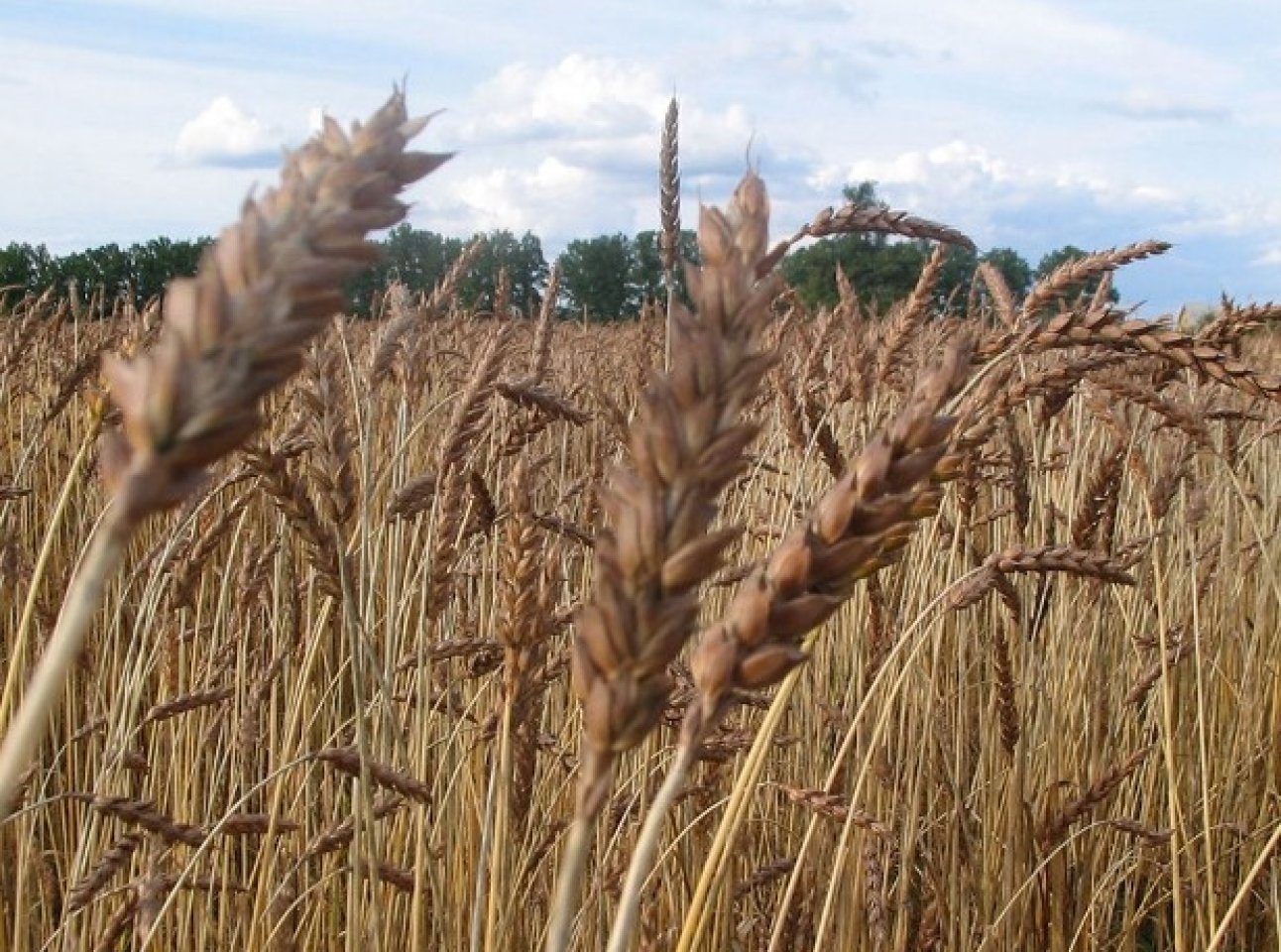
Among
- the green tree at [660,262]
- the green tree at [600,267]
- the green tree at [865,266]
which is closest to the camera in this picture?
the green tree at [660,262]

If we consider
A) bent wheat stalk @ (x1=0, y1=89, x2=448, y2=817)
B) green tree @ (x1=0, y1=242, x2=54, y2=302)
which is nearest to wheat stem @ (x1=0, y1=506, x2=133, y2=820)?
bent wheat stalk @ (x1=0, y1=89, x2=448, y2=817)

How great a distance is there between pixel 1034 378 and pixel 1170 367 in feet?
1.96

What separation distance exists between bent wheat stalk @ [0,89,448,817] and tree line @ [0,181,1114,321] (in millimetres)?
54

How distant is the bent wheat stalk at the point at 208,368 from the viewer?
0.45 meters

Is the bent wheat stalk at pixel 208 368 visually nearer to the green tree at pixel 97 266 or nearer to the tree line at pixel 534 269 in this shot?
the tree line at pixel 534 269

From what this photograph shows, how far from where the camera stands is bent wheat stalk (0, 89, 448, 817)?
1.47 feet

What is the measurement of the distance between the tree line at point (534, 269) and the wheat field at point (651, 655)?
0.51ft

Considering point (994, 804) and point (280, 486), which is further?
point (994, 804)

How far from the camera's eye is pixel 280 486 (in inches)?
61.5

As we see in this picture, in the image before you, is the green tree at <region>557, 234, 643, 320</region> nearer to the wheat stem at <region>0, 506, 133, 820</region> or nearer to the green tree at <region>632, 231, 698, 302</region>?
the green tree at <region>632, 231, 698, 302</region>

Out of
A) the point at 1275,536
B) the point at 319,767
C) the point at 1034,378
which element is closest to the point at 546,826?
the point at 319,767

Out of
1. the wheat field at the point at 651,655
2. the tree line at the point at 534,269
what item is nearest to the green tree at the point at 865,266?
the tree line at the point at 534,269

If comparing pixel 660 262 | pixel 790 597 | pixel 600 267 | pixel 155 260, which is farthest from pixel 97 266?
pixel 600 267

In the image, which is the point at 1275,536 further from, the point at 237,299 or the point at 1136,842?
the point at 237,299
